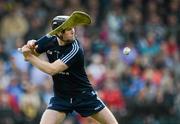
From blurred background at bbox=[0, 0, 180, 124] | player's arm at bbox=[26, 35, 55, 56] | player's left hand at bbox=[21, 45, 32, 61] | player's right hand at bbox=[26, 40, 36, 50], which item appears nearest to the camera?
player's left hand at bbox=[21, 45, 32, 61]

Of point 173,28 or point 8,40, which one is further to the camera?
point 173,28

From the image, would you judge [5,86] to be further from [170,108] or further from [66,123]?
[170,108]

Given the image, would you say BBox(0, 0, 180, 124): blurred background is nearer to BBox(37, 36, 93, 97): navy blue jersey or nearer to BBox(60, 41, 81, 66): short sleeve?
BBox(37, 36, 93, 97): navy blue jersey

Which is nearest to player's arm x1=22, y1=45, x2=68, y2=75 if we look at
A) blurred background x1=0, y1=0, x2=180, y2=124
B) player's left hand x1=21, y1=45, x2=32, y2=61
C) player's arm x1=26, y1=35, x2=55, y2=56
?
player's left hand x1=21, y1=45, x2=32, y2=61

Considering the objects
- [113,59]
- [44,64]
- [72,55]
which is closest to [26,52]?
[44,64]

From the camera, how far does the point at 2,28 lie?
18.8 meters

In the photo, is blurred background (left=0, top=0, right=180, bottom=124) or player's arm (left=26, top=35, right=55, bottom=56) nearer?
player's arm (left=26, top=35, right=55, bottom=56)

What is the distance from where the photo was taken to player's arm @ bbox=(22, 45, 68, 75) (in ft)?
34.9

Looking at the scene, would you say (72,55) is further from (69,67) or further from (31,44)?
(31,44)

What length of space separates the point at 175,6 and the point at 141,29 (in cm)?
171

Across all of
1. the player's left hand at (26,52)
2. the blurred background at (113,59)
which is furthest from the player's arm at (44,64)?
the blurred background at (113,59)

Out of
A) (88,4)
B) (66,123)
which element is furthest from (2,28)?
(66,123)

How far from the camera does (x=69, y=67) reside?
11.1 metres

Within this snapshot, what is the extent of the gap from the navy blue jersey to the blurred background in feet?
12.4
